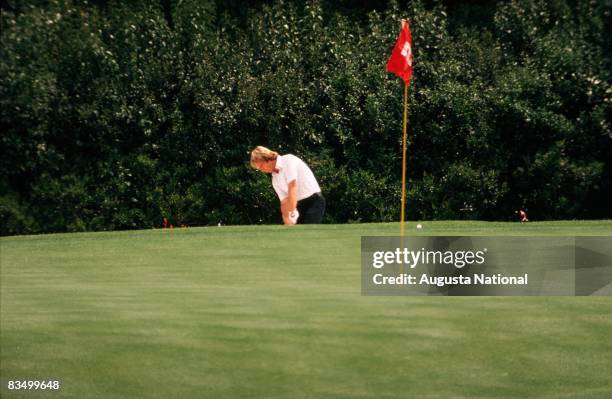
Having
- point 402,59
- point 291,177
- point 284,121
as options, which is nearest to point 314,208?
point 291,177

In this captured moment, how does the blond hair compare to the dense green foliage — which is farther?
the dense green foliage

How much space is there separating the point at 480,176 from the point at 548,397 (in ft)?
47.8

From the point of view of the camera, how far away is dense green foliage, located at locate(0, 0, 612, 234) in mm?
19719

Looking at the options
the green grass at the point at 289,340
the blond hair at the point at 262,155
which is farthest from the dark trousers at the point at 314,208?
the green grass at the point at 289,340

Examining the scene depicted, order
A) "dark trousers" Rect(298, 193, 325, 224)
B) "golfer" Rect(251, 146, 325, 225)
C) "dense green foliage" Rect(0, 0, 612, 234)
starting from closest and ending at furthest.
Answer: "golfer" Rect(251, 146, 325, 225), "dark trousers" Rect(298, 193, 325, 224), "dense green foliage" Rect(0, 0, 612, 234)

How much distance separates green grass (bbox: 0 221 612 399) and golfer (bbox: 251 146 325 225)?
14.6 feet

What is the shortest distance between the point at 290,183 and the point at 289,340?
630cm

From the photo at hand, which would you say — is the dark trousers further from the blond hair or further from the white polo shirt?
the blond hair

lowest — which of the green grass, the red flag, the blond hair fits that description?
the green grass

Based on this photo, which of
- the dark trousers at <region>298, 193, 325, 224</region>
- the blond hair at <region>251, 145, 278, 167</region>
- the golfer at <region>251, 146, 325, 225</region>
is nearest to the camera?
the golfer at <region>251, 146, 325, 225</region>

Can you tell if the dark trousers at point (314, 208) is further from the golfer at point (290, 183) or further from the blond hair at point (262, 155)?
the blond hair at point (262, 155)

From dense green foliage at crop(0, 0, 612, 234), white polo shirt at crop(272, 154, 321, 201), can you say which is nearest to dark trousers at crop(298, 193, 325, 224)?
white polo shirt at crop(272, 154, 321, 201)

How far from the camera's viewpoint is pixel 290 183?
12.7m

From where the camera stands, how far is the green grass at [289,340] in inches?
242
